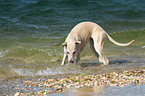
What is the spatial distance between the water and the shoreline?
901 millimetres

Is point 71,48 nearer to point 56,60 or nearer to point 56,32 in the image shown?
point 56,60

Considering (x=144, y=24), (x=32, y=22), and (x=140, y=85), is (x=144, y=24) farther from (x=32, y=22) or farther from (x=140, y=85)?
(x=140, y=85)

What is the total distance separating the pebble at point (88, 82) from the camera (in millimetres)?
6517

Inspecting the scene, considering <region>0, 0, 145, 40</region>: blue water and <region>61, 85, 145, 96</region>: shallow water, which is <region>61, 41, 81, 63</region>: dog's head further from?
<region>0, 0, 145, 40</region>: blue water

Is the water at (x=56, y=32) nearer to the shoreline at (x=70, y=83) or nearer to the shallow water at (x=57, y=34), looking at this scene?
the shallow water at (x=57, y=34)

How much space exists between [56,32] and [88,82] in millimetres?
9404

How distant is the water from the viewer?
8.93 m

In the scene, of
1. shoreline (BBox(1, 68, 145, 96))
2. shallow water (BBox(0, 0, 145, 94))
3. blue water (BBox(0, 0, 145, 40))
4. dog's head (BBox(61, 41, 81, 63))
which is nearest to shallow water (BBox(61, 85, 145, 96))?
shoreline (BBox(1, 68, 145, 96))

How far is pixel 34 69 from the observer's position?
8.83 meters

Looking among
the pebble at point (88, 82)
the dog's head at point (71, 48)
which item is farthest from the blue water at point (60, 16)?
the pebble at point (88, 82)

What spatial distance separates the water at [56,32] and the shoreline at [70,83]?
901 mm

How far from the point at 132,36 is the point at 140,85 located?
8.83 metres

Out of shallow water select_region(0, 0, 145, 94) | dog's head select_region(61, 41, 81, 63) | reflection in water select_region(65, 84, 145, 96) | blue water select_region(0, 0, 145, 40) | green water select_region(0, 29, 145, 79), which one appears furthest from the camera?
blue water select_region(0, 0, 145, 40)

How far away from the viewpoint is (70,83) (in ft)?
22.8
